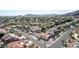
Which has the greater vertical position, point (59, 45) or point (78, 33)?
point (78, 33)

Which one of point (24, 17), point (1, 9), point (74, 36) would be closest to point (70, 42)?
point (74, 36)

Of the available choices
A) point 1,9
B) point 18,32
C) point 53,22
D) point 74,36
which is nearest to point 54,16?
point 53,22

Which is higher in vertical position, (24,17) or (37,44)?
(24,17)

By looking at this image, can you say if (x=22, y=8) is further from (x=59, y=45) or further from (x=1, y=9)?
(x=59, y=45)

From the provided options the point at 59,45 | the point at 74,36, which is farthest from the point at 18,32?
the point at 74,36

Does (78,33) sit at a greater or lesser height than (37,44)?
Answer: greater
